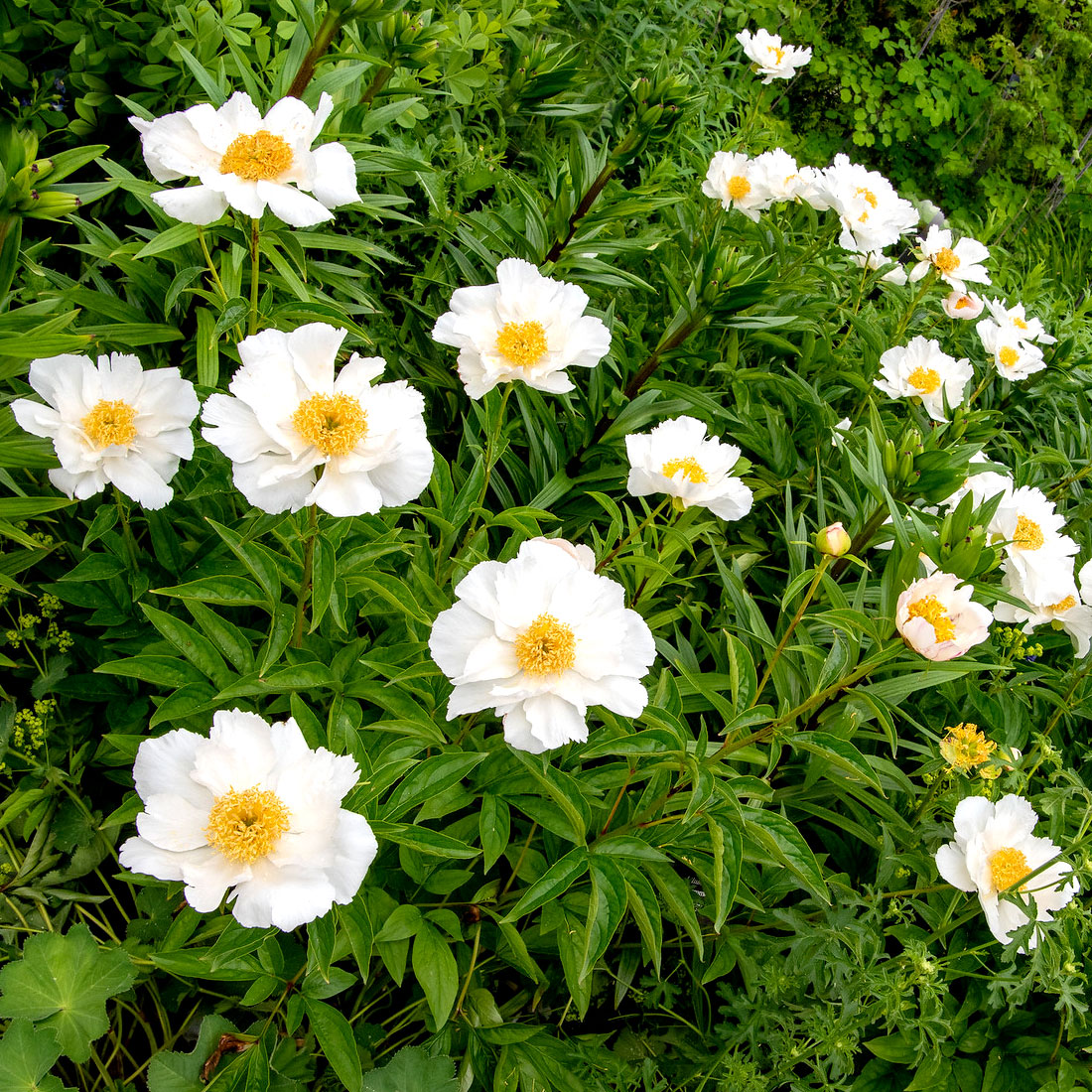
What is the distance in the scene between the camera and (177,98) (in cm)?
244

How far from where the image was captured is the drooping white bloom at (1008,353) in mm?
2984

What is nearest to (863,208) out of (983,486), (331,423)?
(983,486)

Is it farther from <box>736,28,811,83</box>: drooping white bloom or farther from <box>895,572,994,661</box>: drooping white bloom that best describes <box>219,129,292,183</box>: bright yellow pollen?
<box>736,28,811,83</box>: drooping white bloom

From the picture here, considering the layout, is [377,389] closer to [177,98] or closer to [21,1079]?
[21,1079]

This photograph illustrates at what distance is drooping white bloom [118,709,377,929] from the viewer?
117cm

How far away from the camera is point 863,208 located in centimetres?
285

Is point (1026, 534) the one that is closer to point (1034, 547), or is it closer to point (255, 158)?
point (1034, 547)

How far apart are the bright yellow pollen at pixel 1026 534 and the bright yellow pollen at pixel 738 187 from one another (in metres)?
1.36

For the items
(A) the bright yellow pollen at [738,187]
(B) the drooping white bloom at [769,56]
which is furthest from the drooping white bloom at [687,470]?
(B) the drooping white bloom at [769,56]

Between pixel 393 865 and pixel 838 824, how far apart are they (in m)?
0.99

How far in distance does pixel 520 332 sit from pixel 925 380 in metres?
1.47

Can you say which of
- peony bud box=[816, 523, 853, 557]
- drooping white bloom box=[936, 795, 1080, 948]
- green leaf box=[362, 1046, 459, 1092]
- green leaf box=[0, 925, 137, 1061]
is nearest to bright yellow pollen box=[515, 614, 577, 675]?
peony bud box=[816, 523, 853, 557]

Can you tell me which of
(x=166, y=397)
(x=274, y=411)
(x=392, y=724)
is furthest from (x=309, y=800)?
(x=166, y=397)

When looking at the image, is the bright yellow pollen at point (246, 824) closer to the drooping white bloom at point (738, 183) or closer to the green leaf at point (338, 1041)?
the green leaf at point (338, 1041)
